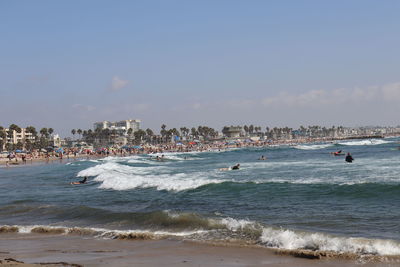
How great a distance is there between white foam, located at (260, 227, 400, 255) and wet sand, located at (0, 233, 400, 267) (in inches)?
22.6

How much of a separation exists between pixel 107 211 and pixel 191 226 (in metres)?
4.68

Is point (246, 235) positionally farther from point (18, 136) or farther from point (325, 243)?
point (18, 136)

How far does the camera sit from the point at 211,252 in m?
10.0

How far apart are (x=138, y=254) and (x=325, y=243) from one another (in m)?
4.17

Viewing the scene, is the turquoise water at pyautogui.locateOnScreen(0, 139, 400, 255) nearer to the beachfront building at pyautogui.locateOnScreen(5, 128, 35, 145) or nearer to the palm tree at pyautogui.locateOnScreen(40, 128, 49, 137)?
the beachfront building at pyautogui.locateOnScreen(5, 128, 35, 145)

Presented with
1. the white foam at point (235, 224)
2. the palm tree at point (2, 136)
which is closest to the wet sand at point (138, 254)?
the white foam at point (235, 224)

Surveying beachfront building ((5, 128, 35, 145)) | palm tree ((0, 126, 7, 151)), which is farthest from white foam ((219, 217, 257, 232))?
beachfront building ((5, 128, 35, 145))

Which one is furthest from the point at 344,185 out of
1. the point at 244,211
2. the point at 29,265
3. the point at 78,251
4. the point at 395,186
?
the point at 29,265

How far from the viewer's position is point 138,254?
10078 mm

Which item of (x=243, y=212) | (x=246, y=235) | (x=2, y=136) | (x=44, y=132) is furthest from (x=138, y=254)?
(x=44, y=132)

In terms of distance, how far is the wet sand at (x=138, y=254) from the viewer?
352 inches

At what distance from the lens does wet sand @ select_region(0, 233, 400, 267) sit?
8.93 m

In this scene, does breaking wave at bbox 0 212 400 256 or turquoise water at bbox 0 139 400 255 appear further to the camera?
turquoise water at bbox 0 139 400 255

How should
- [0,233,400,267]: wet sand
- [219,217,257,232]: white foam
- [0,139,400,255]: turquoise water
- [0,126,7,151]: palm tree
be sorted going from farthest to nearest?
[0,126,7,151]: palm tree < [219,217,257,232]: white foam < [0,139,400,255]: turquoise water < [0,233,400,267]: wet sand
